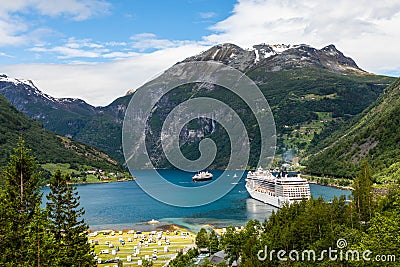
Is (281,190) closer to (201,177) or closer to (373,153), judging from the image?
(373,153)

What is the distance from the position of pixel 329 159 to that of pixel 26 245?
5674 inches

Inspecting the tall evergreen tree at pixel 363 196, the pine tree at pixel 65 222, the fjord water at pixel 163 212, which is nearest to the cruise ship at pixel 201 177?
the fjord water at pixel 163 212

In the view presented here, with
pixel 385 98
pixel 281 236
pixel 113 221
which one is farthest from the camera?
pixel 385 98

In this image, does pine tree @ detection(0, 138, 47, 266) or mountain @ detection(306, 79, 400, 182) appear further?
mountain @ detection(306, 79, 400, 182)

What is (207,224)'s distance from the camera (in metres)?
71.2

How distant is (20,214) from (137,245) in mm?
38463

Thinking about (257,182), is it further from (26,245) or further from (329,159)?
(26,245)

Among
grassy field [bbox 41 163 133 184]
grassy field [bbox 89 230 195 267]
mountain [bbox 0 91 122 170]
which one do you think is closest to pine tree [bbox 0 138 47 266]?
grassy field [bbox 89 230 195 267]

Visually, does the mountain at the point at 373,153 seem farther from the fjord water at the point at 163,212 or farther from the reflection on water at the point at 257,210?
the reflection on water at the point at 257,210

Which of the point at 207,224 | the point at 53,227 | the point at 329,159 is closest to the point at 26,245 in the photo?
the point at 53,227

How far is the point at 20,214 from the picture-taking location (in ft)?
62.2
